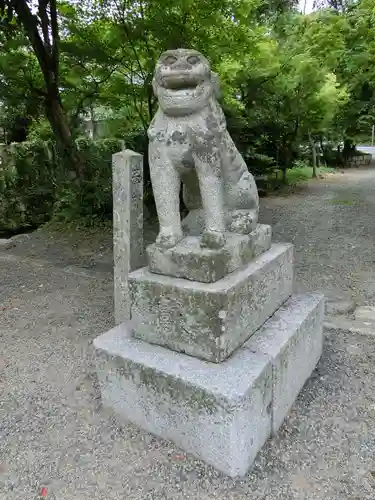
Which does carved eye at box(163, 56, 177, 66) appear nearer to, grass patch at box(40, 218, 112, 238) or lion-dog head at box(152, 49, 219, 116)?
lion-dog head at box(152, 49, 219, 116)

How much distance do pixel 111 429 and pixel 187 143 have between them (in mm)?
1616

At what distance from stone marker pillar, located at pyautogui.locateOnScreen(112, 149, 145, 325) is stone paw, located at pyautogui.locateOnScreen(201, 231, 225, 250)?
1204 mm

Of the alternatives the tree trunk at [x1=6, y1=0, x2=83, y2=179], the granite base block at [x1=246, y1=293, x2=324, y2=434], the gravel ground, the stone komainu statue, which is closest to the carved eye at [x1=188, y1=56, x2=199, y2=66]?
the stone komainu statue

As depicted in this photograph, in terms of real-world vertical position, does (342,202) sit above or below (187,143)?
below

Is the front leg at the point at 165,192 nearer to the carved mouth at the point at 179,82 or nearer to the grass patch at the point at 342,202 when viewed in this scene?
the carved mouth at the point at 179,82

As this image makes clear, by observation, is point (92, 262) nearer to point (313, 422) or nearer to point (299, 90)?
point (313, 422)

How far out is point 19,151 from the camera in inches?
332

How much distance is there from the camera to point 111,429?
7.75 feet

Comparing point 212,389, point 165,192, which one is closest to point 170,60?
point 165,192

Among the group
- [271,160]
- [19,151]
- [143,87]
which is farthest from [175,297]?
[271,160]

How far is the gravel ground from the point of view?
1.97 m

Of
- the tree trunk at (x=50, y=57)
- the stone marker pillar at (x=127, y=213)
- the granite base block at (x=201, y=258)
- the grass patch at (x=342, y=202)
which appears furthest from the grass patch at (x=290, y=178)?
the granite base block at (x=201, y=258)

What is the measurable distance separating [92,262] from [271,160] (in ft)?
21.7

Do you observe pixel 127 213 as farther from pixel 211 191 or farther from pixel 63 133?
pixel 63 133
